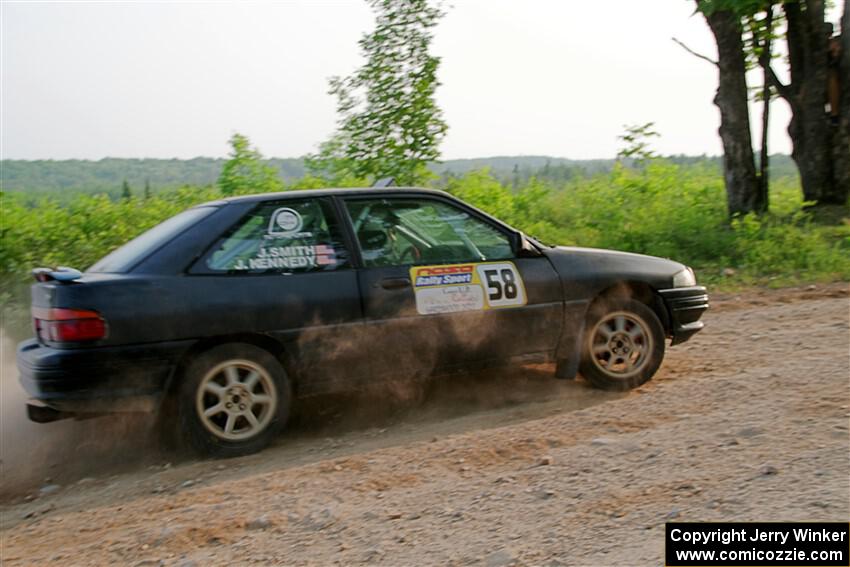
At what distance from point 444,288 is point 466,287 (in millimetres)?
161

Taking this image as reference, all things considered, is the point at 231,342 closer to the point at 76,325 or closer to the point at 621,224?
the point at 76,325

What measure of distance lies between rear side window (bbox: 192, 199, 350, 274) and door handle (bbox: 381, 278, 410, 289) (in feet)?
0.91

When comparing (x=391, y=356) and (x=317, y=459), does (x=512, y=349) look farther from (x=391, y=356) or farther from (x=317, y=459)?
(x=317, y=459)

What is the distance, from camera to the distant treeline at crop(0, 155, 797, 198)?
46.3 feet


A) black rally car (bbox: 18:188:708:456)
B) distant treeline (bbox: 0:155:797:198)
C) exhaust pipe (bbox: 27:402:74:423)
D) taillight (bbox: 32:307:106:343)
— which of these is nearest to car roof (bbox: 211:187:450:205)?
black rally car (bbox: 18:188:708:456)

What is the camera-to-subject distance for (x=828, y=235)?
12.0 metres

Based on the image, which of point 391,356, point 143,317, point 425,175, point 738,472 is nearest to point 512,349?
point 391,356

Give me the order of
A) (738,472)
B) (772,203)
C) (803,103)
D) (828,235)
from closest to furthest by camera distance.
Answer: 1. (738,472)
2. (828,235)
3. (803,103)
4. (772,203)

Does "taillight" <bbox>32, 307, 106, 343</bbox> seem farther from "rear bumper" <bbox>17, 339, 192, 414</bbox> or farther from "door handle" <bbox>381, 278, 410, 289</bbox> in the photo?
"door handle" <bbox>381, 278, 410, 289</bbox>

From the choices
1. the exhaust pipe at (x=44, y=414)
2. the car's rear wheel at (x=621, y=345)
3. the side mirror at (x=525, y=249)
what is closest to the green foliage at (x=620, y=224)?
the car's rear wheel at (x=621, y=345)

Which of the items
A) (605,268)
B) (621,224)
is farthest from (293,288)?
(621,224)

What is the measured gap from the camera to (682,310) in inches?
243

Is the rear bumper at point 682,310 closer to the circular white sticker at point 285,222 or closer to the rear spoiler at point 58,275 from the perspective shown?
the circular white sticker at point 285,222

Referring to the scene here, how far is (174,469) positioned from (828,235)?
Answer: 10.3m
